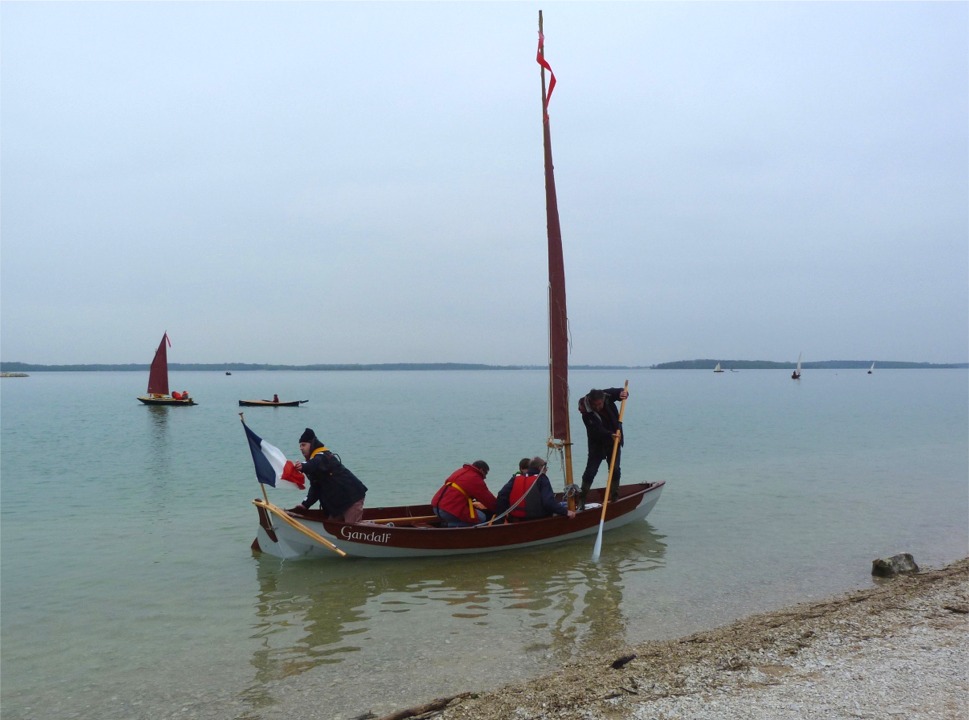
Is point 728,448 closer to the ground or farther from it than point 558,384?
closer to the ground

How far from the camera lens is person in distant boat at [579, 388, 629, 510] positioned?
533 inches

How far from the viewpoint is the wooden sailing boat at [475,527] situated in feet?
39.5

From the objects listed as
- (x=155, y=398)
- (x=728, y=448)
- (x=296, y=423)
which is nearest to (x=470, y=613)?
(x=728, y=448)

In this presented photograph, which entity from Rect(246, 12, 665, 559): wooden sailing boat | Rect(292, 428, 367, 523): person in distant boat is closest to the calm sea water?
Rect(246, 12, 665, 559): wooden sailing boat

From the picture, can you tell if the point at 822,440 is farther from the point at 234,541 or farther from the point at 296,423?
the point at 296,423

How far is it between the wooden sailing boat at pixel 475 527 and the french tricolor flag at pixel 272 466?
423 millimetres

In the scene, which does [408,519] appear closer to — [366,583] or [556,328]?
[366,583]

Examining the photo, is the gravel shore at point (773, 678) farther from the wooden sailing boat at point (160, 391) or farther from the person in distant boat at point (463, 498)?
the wooden sailing boat at point (160, 391)

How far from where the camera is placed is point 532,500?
1330 centimetres

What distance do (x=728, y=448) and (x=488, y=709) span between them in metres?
28.8

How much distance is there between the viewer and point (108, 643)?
9242mm

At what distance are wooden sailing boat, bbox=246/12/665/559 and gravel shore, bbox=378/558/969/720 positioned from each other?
487 centimetres

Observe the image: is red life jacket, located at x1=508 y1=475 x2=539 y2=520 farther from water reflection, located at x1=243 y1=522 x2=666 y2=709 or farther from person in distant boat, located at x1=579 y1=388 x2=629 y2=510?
person in distant boat, located at x1=579 y1=388 x2=629 y2=510

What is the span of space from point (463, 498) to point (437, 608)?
3.06 meters
